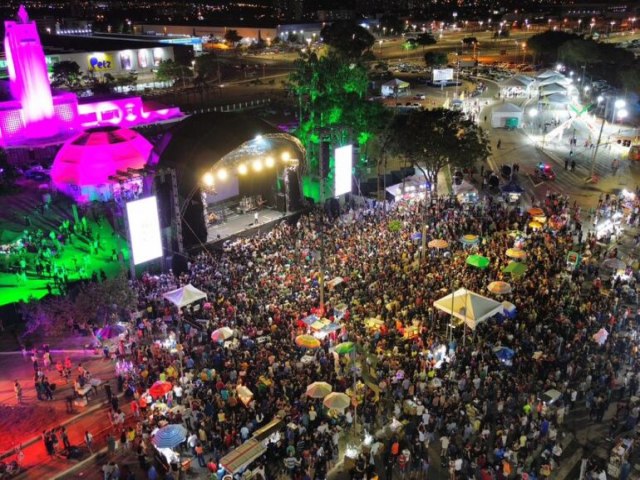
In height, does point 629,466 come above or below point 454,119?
below

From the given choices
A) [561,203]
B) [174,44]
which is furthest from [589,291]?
[174,44]

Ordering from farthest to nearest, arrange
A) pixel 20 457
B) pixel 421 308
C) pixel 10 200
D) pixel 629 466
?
pixel 10 200, pixel 421 308, pixel 20 457, pixel 629 466

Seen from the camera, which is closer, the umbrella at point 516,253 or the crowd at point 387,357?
the crowd at point 387,357

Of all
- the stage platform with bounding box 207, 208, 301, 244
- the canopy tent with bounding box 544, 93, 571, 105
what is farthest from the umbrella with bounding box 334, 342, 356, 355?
the canopy tent with bounding box 544, 93, 571, 105

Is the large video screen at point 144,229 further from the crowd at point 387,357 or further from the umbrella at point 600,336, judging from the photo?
the umbrella at point 600,336

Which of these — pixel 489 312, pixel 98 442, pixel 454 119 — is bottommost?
pixel 98 442

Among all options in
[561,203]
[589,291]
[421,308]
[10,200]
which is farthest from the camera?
[10,200]

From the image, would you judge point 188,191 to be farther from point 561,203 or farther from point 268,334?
point 561,203

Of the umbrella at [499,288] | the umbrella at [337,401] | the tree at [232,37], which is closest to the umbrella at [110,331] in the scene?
the umbrella at [337,401]
